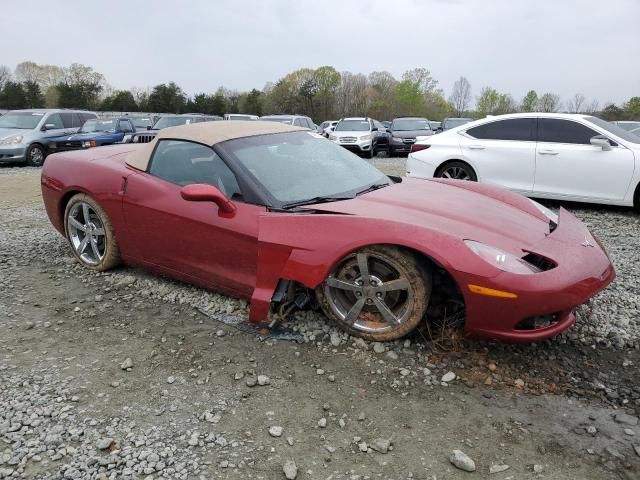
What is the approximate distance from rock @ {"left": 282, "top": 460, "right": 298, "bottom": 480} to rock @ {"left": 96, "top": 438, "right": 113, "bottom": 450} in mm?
826

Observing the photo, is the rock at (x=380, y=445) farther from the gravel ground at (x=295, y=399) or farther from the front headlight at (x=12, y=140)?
the front headlight at (x=12, y=140)

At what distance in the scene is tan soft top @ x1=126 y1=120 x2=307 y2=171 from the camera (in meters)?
3.76

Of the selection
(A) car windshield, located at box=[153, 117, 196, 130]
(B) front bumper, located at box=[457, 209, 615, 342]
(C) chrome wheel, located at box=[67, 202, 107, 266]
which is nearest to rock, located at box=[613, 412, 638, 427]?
(B) front bumper, located at box=[457, 209, 615, 342]

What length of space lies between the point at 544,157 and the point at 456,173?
4.11ft

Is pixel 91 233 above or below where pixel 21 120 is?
below

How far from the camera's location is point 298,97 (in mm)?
56031

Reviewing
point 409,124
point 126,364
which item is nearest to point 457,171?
point 126,364

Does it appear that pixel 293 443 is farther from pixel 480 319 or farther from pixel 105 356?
pixel 105 356

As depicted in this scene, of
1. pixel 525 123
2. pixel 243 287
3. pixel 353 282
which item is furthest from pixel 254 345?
pixel 525 123

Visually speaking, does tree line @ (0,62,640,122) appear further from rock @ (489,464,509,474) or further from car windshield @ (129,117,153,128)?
rock @ (489,464,509,474)

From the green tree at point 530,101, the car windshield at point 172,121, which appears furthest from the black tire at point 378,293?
the green tree at point 530,101

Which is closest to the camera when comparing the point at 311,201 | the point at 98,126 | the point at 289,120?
the point at 311,201

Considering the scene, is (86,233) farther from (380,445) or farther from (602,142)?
(602,142)

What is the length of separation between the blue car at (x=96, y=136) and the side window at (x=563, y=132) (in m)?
11.6
